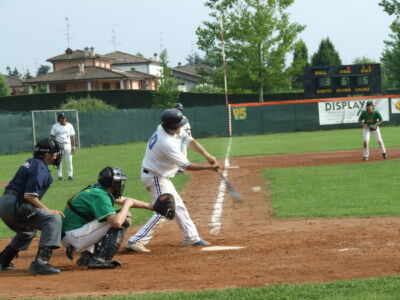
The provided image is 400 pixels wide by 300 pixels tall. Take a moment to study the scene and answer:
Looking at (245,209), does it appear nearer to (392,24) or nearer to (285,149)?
(285,149)

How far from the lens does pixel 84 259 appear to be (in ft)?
25.4

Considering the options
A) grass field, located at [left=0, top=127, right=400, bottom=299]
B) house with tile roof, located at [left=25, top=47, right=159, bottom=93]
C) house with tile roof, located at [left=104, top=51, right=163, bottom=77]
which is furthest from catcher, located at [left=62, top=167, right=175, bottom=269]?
house with tile roof, located at [left=104, top=51, right=163, bottom=77]

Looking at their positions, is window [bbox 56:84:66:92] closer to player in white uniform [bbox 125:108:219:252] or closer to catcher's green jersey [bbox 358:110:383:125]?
Answer: catcher's green jersey [bbox 358:110:383:125]

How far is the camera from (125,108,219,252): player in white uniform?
8320mm

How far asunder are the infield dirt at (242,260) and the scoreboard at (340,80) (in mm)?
30200

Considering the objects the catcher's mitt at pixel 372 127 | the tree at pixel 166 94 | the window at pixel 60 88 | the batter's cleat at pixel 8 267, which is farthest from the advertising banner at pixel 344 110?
the window at pixel 60 88

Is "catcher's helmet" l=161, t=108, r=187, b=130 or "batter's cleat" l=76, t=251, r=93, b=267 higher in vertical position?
"catcher's helmet" l=161, t=108, r=187, b=130

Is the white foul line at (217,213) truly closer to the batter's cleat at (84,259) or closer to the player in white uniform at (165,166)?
the player in white uniform at (165,166)

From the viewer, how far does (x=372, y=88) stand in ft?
134

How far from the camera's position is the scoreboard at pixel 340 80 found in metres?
40.5

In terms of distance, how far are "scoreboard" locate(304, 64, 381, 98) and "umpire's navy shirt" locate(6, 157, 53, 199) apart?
114 feet

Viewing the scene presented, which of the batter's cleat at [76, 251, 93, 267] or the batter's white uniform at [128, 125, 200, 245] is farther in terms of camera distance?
the batter's white uniform at [128, 125, 200, 245]

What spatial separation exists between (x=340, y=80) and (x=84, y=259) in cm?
3480

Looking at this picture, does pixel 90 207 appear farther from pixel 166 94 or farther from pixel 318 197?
pixel 166 94
